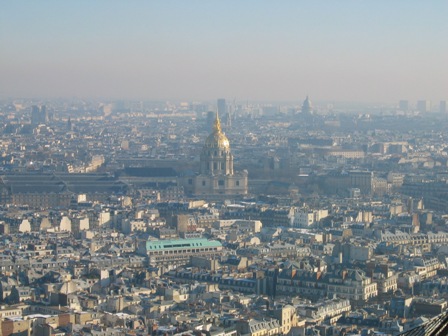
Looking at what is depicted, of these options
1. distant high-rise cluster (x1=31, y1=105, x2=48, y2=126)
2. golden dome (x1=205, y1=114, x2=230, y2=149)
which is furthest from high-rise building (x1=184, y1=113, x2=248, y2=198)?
distant high-rise cluster (x1=31, y1=105, x2=48, y2=126)

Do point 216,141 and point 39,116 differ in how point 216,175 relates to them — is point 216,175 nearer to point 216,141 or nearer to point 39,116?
point 216,141

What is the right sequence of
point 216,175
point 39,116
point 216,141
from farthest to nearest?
1. point 39,116
2. point 216,141
3. point 216,175

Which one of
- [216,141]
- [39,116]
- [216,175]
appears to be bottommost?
[39,116]

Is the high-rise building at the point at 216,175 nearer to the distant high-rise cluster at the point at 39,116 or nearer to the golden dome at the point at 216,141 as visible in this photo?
the golden dome at the point at 216,141

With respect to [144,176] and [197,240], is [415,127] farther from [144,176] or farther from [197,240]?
[197,240]

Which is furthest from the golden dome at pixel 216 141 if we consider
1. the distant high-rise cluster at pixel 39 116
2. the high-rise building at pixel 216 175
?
the distant high-rise cluster at pixel 39 116

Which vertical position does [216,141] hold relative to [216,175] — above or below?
above

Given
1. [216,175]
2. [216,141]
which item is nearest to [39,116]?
[216,141]

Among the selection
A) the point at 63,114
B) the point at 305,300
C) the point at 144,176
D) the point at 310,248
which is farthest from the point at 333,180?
the point at 63,114

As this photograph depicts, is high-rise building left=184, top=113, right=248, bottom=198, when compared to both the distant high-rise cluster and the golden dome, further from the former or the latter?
the distant high-rise cluster
